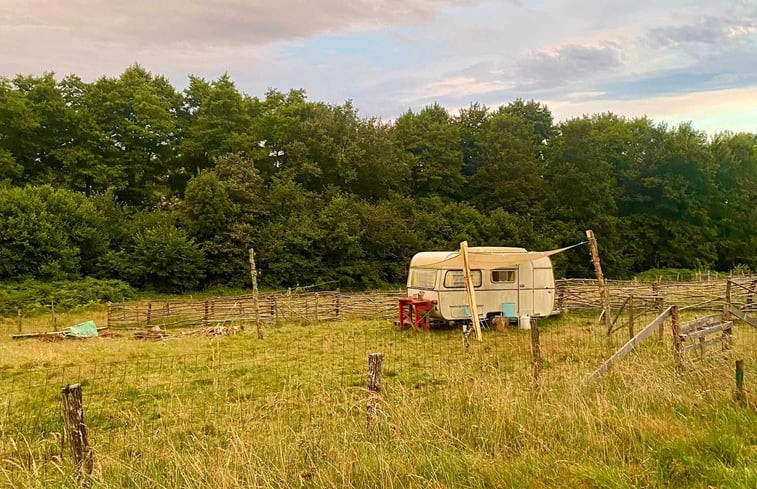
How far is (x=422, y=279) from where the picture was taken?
1708cm

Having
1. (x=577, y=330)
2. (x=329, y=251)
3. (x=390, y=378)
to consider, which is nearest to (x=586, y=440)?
(x=390, y=378)

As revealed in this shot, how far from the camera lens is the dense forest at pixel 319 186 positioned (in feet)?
90.1

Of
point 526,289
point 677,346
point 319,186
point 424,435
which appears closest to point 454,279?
point 526,289

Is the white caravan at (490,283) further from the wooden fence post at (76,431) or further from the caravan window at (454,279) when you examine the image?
the wooden fence post at (76,431)

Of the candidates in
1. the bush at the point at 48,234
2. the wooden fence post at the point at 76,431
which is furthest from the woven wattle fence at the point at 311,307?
the wooden fence post at the point at 76,431

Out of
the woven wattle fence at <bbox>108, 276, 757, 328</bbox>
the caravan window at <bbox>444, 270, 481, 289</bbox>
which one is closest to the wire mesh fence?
the caravan window at <bbox>444, 270, 481, 289</bbox>

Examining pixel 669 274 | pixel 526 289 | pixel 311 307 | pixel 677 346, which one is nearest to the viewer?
pixel 677 346

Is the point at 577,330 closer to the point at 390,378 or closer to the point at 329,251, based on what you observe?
the point at 390,378

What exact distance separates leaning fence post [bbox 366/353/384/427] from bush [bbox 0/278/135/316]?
68.5ft

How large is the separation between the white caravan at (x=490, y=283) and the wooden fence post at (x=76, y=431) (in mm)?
12246

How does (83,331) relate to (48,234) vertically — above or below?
below

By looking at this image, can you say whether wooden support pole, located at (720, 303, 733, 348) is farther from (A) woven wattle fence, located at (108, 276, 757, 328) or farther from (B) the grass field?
(A) woven wattle fence, located at (108, 276, 757, 328)

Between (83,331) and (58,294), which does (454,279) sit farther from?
(58,294)

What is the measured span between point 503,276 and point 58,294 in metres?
18.1
